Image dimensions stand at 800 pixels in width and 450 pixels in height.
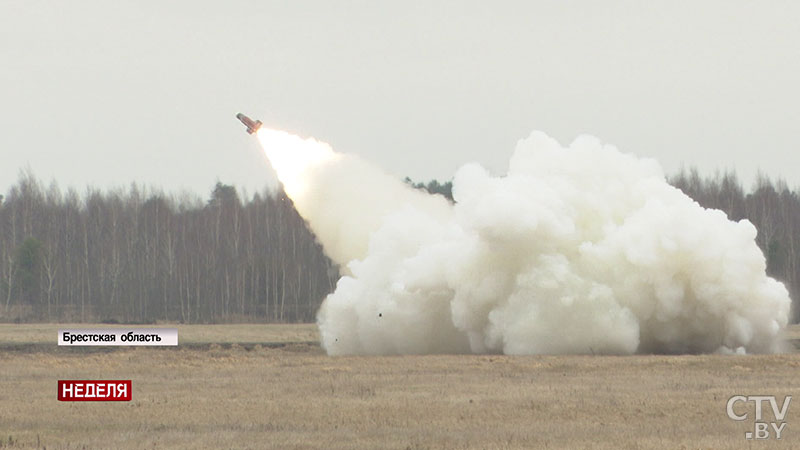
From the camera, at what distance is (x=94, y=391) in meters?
33.9

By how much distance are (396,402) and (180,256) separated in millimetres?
84787

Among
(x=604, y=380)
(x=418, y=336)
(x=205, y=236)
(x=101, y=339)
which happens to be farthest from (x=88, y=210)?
(x=604, y=380)

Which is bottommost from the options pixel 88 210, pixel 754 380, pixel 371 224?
pixel 754 380

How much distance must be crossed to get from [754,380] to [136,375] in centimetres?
1936

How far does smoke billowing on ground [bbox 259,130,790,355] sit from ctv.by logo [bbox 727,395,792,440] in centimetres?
1694

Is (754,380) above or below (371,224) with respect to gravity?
below

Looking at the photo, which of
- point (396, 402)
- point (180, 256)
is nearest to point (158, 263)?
point (180, 256)

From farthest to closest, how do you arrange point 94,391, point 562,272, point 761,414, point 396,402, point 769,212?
1. point 769,212
2. point 562,272
3. point 94,391
4. point 396,402
5. point 761,414

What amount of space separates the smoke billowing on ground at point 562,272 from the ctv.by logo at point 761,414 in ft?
55.6

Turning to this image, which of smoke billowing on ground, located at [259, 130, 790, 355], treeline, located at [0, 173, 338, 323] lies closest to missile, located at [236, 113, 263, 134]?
smoke billowing on ground, located at [259, 130, 790, 355]

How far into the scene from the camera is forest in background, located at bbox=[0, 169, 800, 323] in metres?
103

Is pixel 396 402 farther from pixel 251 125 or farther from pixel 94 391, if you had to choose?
pixel 251 125

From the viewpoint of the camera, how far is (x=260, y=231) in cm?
11588

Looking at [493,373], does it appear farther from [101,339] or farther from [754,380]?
[101,339]
